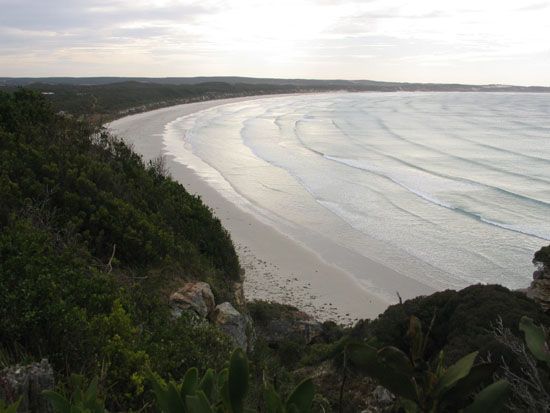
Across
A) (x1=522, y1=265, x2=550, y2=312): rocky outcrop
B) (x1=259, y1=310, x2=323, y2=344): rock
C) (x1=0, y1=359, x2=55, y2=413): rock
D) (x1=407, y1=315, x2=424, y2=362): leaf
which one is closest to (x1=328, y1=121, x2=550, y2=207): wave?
(x1=259, y1=310, x2=323, y2=344): rock

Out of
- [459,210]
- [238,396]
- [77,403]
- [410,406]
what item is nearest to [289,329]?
[77,403]

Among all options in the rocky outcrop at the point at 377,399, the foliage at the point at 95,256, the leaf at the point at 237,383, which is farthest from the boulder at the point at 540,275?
the leaf at the point at 237,383

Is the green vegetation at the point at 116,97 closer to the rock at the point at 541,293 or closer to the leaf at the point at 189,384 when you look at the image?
the rock at the point at 541,293

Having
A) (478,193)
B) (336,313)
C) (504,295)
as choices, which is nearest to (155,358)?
(504,295)

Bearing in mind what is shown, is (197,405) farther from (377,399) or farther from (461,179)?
(461,179)

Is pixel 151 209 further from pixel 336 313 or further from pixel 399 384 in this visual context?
pixel 399 384

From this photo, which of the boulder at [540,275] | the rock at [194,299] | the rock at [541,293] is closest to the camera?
the rock at [194,299]

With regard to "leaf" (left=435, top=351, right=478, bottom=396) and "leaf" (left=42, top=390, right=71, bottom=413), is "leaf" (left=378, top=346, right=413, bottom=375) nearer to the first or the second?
"leaf" (left=435, top=351, right=478, bottom=396)
